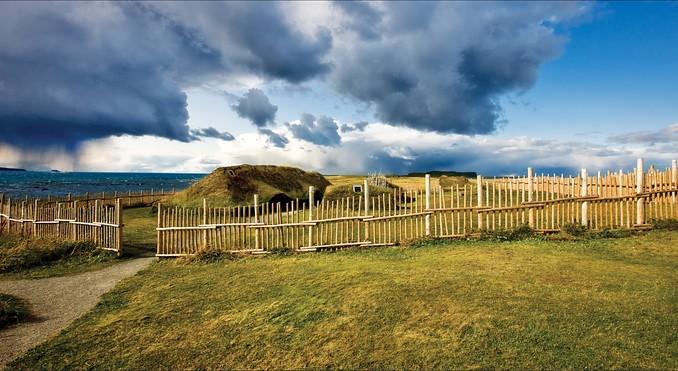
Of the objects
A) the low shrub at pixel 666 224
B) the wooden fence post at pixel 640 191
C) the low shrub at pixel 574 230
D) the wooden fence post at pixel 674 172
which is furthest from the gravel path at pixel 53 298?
the wooden fence post at pixel 674 172

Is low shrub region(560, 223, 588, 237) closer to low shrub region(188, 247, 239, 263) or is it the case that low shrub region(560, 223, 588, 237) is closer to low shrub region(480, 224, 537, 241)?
low shrub region(480, 224, 537, 241)

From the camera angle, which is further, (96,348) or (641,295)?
(641,295)

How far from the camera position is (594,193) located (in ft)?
39.3

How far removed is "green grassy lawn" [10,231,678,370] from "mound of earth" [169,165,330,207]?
11.4 m

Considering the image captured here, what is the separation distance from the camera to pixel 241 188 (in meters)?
21.3

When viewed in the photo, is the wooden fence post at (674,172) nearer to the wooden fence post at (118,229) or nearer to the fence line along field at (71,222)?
the fence line along field at (71,222)

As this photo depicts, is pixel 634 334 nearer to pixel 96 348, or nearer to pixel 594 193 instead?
pixel 96 348

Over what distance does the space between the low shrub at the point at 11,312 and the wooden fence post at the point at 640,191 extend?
52.8ft

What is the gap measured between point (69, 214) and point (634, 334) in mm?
16493

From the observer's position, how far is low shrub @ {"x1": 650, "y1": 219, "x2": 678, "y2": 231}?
1157 centimetres

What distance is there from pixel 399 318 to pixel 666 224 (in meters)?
10.9

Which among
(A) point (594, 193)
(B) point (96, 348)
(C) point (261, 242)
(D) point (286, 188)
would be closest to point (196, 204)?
(D) point (286, 188)

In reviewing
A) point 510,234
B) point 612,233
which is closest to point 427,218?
point 510,234

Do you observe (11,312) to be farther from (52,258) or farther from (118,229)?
(52,258)
